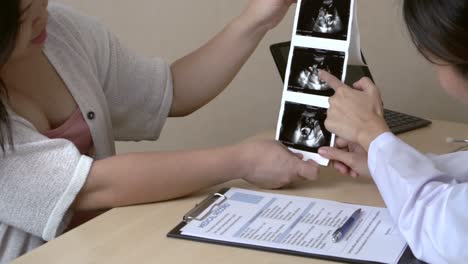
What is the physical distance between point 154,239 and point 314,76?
1.30 ft

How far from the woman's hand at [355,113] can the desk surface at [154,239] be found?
4.0 inches

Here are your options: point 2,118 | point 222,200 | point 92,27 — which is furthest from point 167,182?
point 92,27

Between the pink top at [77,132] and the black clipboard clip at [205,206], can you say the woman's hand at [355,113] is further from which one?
the pink top at [77,132]

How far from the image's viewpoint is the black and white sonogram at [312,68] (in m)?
1.19

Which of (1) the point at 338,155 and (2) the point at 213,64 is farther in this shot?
(2) the point at 213,64

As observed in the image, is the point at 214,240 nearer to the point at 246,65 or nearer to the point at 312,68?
the point at 312,68

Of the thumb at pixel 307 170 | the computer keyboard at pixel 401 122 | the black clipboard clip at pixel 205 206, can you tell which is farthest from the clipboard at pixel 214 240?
the computer keyboard at pixel 401 122

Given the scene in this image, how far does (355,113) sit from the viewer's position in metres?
1.12

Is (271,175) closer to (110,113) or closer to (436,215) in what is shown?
(436,215)

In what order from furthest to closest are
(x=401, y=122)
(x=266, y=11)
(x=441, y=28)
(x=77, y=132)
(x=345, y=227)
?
1. (x=401, y=122)
2. (x=266, y=11)
3. (x=77, y=132)
4. (x=345, y=227)
5. (x=441, y=28)

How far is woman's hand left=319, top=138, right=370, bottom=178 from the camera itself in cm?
117

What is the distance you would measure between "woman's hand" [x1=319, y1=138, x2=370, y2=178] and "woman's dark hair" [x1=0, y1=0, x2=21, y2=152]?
493 mm

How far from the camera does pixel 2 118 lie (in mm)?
1066

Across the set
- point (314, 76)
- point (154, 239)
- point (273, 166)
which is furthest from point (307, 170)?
point (154, 239)
